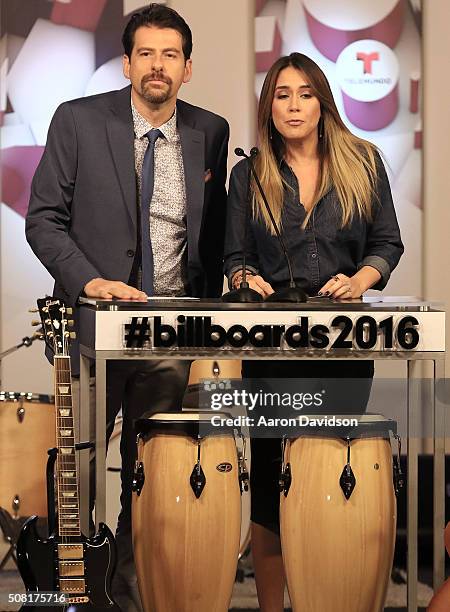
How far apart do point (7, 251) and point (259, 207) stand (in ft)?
6.16

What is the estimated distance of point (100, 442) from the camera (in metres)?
3.45

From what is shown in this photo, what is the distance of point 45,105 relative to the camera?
534 cm

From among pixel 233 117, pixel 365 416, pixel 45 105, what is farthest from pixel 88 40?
pixel 365 416

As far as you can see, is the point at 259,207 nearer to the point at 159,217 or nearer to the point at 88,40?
the point at 159,217

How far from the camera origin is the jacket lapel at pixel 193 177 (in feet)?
12.9

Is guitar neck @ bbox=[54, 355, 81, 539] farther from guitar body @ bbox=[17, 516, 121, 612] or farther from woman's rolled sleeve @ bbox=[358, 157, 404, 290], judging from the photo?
woman's rolled sleeve @ bbox=[358, 157, 404, 290]

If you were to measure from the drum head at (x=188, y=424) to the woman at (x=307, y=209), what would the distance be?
0.29 meters

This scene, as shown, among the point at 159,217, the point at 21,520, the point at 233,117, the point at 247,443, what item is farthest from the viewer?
the point at 233,117

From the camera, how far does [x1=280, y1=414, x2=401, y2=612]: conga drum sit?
3.34 m

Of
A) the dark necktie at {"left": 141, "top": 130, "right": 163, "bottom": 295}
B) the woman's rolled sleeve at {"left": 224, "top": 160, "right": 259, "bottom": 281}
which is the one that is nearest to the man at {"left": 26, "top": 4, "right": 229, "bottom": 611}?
the dark necktie at {"left": 141, "top": 130, "right": 163, "bottom": 295}

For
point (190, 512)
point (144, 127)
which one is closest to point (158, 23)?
point (144, 127)

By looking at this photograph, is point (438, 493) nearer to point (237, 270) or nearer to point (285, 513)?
point (285, 513)

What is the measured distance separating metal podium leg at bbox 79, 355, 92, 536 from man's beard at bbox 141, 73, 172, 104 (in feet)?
2.82

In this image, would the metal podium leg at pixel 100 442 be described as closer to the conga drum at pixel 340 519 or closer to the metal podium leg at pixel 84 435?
the metal podium leg at pixel 84 435
